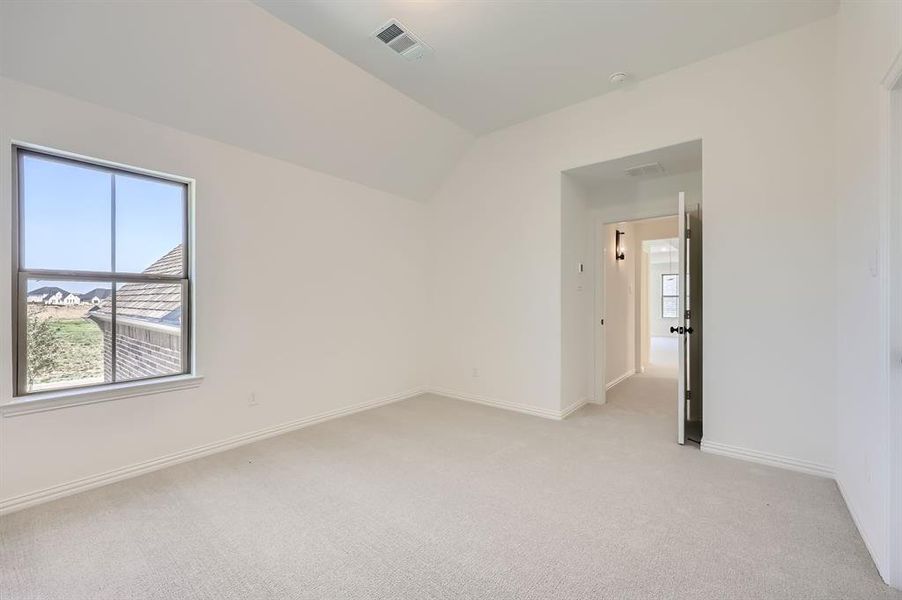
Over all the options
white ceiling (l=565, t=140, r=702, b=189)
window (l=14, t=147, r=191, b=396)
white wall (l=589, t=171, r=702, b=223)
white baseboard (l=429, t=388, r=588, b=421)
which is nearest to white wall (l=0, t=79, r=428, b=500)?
window (l=14, t=147, r=191, b=396)

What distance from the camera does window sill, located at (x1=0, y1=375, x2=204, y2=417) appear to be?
91.1 inches

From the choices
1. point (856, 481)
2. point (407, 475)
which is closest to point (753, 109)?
point (856, 481)

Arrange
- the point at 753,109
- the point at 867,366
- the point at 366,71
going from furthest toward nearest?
the point at 366,71, the point at 753,109, the point at 867,366

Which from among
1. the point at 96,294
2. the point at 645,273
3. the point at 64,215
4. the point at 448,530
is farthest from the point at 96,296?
the point at 645,273

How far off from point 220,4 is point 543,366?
4073 millimetres

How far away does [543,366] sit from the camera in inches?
164

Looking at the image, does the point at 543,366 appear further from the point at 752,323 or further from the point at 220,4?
the point at 220,4

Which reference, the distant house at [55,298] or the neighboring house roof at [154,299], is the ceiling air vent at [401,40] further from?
the distant house at [55,298]

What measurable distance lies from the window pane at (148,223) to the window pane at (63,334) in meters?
0.29

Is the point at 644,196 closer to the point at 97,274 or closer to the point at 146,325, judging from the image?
the point at 146,325

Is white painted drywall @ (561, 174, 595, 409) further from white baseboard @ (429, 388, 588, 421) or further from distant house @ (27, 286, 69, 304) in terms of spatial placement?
distant house @ (27, 286, 69, 304)

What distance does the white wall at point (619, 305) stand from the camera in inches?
200

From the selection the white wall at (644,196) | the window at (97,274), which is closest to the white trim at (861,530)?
the white wall at (644,196)

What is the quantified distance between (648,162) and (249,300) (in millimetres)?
4023
